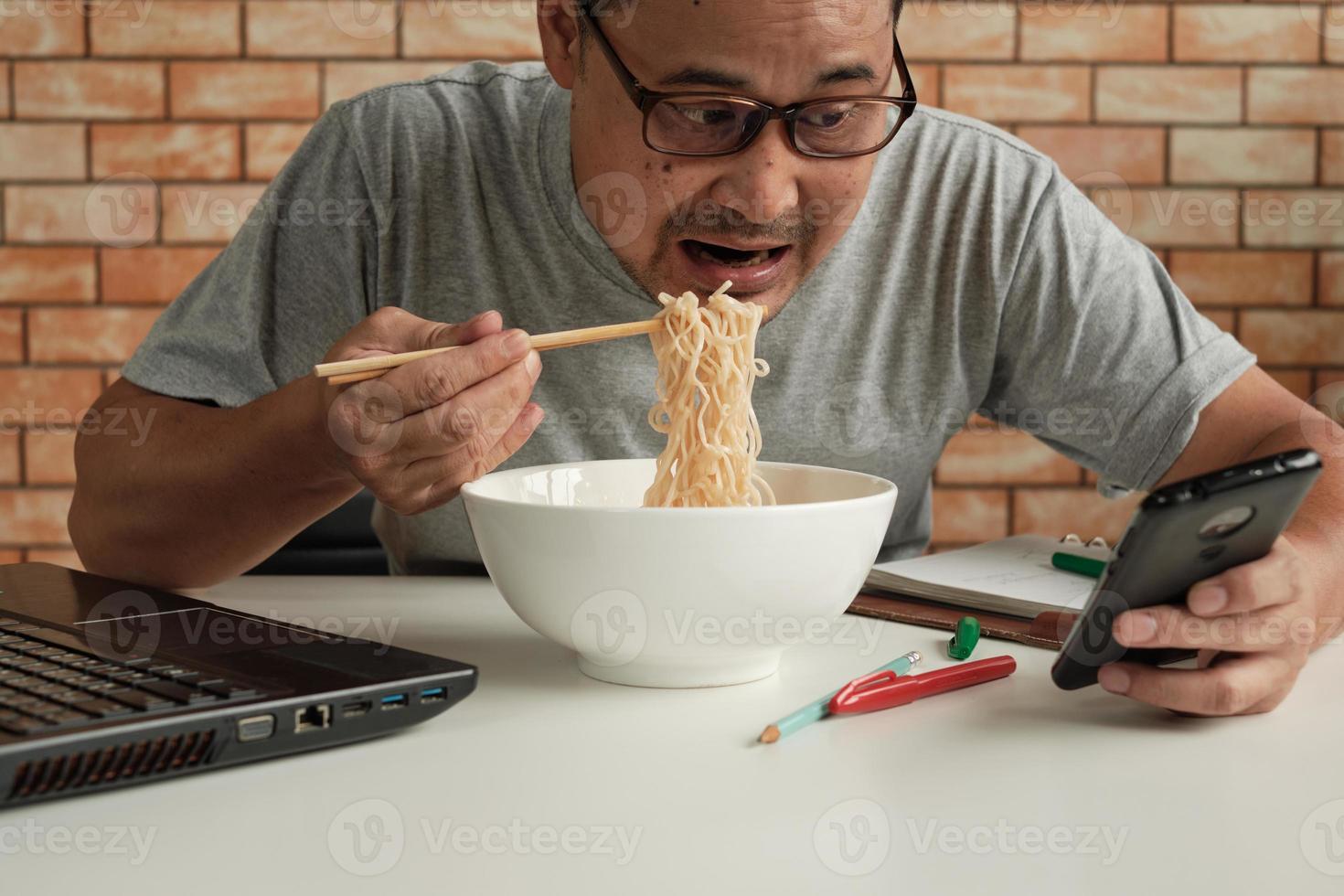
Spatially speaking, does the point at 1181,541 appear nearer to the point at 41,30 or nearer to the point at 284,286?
the point at 284,286

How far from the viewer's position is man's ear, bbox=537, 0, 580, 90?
140cm

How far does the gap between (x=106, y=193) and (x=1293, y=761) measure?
2.39m

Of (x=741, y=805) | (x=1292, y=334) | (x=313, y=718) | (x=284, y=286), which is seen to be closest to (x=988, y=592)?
(x=741, y=805)

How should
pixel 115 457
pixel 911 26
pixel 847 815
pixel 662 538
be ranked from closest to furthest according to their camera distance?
pixel 847 815 < pixel 662 538 < pixel 115 457 < pixel 911 26

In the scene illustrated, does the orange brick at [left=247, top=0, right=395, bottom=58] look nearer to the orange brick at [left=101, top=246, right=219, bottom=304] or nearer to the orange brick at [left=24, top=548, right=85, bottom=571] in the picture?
the orange brick at [left=101, top=246, right=219, bottom=304]

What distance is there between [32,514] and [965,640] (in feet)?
7.14

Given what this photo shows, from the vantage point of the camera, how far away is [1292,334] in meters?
2.56

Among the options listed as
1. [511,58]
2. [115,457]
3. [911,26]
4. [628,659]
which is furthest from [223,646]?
[911,26]

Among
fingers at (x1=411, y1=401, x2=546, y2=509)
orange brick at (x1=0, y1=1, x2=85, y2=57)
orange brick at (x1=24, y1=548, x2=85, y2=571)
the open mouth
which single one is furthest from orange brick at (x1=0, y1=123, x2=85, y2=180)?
fingers at (x1=411, y1=401, x2=546, y2=509)

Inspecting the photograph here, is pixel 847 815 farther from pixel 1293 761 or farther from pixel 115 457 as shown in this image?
pixel 115 457

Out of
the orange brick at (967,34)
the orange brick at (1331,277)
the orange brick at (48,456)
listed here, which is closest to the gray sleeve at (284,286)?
the orange brick at (48,456)

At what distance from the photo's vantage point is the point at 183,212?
2.52 m

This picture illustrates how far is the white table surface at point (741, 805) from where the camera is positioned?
62 cm

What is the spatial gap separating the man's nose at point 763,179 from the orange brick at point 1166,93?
153 cm
